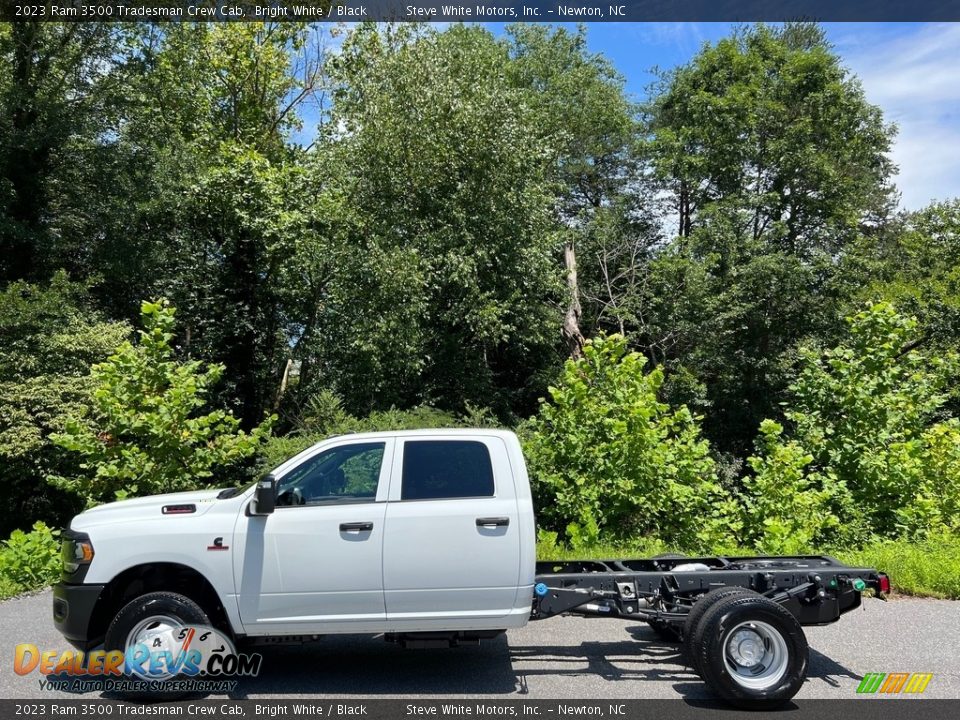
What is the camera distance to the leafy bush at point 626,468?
11891 millimetres

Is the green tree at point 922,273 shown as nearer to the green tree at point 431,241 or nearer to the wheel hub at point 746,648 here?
the green tree at point 431,241

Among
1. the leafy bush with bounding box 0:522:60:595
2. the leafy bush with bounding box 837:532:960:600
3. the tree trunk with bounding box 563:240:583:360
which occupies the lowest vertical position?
the leafy bush with bounding box 837:532:960:600

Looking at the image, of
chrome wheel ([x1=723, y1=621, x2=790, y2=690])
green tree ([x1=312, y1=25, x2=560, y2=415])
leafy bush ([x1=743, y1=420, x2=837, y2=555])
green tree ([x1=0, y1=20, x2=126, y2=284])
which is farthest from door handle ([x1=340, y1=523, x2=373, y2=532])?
green tree ([x1=0, y1=20, x2=126, y2=284])

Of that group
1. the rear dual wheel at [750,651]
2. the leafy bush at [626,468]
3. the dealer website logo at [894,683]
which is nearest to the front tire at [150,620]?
the rear dual wheel at [750,651]

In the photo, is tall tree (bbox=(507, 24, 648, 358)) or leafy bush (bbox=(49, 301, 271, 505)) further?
tall tree (bbox=(507, 24, 648, 358))

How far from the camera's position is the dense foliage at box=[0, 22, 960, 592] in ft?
→ 40.3

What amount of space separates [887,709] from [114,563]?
562cm

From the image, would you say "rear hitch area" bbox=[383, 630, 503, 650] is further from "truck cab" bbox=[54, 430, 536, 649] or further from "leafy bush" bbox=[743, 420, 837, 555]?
"leafy bush" bbox=[743, 420, 837, 555]

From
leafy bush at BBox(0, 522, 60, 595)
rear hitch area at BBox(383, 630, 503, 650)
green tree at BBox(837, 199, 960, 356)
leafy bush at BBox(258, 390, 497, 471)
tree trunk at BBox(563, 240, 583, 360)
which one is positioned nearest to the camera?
rear hitch area at BBox(383, 630, 503, 650)

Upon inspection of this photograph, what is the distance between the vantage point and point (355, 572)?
6055 millimetres

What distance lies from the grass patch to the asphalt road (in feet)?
2.72

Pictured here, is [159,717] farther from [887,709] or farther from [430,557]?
[887,709]

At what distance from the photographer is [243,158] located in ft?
70.7

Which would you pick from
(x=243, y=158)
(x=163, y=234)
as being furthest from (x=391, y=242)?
(x=163, y=234)
